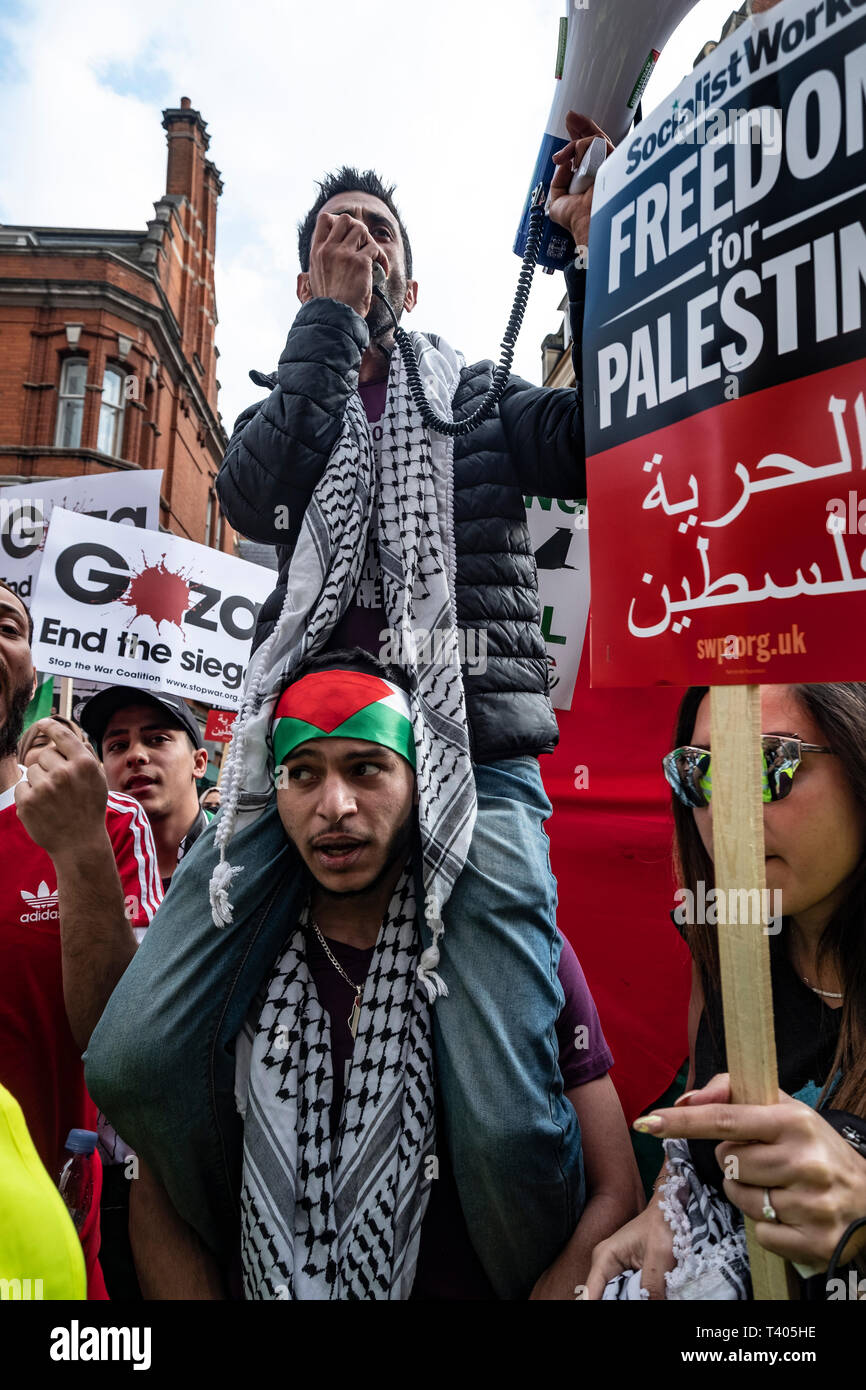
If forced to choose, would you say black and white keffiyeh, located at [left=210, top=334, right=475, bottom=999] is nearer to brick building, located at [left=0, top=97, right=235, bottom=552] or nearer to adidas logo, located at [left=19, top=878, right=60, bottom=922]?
adidas logo, located at [left=19, top=878, right=60, bottom=922]

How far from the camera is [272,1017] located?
175cm

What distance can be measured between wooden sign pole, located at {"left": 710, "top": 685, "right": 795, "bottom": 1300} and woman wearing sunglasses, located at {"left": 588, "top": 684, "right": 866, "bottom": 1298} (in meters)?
0.04

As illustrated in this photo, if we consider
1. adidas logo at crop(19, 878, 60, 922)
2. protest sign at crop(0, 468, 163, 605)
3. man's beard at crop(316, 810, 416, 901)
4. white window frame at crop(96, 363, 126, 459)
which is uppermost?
white window frame at crop(96, 363, 126, 459)

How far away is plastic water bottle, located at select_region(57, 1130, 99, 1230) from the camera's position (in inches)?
77.6

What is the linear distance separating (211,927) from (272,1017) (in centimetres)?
20

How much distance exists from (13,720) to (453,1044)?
1481mm

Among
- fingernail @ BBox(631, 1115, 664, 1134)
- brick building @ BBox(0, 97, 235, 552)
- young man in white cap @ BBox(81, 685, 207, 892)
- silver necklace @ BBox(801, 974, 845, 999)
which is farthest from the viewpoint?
brick building @ BBox(0, 97, 235, 552)

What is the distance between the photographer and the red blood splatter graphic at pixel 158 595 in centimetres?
424

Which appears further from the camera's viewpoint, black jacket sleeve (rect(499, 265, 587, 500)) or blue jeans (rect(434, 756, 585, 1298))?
black jacket sleeve (rect(499, 265, 587, 500))

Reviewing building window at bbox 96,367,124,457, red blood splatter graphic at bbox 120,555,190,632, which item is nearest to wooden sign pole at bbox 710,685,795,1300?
red blood splatter graphic at bbox 120,555,190,632

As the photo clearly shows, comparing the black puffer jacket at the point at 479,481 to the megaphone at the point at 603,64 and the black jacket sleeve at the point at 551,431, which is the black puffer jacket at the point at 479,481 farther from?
the megaphone at the point at 603,64

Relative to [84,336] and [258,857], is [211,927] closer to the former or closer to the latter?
[258,857]

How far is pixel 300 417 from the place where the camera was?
6.30 ft

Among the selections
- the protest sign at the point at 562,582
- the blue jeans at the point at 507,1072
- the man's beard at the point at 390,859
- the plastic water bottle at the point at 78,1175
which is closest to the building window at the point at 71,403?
the protest sign at the point at 562,582
